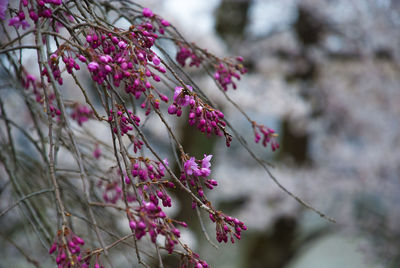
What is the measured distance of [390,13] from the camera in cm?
421

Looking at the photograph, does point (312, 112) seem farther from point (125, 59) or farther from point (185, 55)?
point (125, 59)

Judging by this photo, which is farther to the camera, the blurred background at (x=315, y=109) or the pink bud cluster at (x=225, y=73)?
the blurred background at (x=315, y=109)

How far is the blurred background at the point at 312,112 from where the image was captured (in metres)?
4.28

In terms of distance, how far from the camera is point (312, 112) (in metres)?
4.82

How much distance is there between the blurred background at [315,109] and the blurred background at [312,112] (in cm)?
1

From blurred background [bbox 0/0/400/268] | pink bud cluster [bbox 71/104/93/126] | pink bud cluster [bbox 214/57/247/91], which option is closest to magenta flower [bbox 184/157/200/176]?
pink bud cluster [bbox 214/57/247/91]

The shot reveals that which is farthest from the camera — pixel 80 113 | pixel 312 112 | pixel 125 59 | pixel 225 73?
pixel 312 112

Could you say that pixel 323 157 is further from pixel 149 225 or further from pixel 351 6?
pixel 149 225

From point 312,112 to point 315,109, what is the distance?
0.25 feet

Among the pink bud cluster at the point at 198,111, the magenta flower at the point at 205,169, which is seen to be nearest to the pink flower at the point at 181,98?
the pink bud cluster at the point at 198,111

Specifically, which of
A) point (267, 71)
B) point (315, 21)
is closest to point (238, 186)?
point (267, 71)

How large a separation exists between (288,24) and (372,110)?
1.39 meters

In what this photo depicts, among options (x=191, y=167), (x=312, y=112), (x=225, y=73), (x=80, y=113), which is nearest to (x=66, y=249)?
(x=191, y=167)

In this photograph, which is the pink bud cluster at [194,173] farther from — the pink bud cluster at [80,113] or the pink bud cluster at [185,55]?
the pink bud cluster at [80,113]
